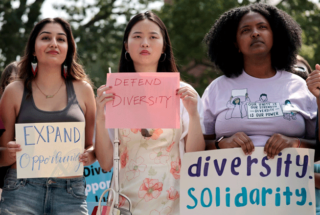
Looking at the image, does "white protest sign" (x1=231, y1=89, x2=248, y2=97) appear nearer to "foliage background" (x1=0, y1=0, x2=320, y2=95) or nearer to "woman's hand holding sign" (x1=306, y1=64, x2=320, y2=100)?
"woman's hand holding sign" (x1=306, y1=64, x2=320, y2=100)

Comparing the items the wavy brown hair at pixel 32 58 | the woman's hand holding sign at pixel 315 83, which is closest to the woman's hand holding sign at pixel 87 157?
the wavy brown hair at pixel 32 58

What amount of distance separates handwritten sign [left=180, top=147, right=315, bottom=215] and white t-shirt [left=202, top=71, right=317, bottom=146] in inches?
6.0

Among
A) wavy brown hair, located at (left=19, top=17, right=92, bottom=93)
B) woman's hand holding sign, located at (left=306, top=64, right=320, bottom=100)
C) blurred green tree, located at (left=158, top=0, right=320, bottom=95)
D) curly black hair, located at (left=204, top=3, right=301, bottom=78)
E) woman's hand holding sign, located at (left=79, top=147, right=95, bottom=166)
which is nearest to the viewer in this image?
woman's hand holding sign, located at (left=306, top=64, right=320, bottom=100)

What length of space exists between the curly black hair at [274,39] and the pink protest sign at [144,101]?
60 centimetres

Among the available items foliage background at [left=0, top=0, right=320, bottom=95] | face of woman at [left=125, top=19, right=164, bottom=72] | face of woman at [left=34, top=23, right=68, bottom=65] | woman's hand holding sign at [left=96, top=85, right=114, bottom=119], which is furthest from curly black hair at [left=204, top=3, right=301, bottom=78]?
foliage background at [left=0, top=0, right=320, bottom=95]

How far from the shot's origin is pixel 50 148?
2.76m

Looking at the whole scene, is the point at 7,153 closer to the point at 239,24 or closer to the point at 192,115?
the point at 192,115

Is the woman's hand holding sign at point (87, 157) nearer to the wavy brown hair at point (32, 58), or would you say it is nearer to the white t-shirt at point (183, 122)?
the white t-shirt at point (183, 122)

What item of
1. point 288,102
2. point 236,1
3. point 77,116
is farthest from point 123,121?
point 236,1

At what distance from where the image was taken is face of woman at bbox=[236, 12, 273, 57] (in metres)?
2.86

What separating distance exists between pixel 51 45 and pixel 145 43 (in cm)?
73

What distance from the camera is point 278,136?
8.49 ft

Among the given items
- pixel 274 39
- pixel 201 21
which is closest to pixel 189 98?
pixel 274 39

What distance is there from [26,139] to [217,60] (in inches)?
61.2
